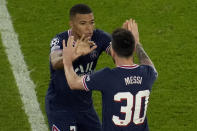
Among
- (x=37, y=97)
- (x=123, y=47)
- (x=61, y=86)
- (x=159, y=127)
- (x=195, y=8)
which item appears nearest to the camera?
(x=123, y=47)

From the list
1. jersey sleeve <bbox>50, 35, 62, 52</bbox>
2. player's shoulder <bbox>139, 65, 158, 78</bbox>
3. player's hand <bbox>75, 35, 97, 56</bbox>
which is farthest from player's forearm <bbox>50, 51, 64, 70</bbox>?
player's shoulder <bbox>139, 65, 158, 78</bbox>

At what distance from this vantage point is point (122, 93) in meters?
5.98

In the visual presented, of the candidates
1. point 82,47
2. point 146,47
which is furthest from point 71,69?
point 146,47

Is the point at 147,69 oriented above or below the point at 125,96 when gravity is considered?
above

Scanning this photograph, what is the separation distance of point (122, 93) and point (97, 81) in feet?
0.93

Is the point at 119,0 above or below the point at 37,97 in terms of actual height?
above

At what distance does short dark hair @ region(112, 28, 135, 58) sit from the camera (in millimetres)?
5863

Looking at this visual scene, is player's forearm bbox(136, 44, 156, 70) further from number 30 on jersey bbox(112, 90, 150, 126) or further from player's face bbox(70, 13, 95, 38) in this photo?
player's face bbox(70, 13, 95, 38)

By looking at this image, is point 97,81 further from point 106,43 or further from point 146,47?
point 146,47

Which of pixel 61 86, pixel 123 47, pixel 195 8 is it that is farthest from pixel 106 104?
pixel 195 8

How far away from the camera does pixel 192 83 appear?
33.6 ft

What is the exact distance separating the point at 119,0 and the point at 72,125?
Result: 20.2 feet

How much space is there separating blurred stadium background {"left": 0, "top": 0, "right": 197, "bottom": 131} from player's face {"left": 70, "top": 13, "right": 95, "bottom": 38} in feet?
8.11

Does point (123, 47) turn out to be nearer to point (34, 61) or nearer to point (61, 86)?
point (61, 86)
